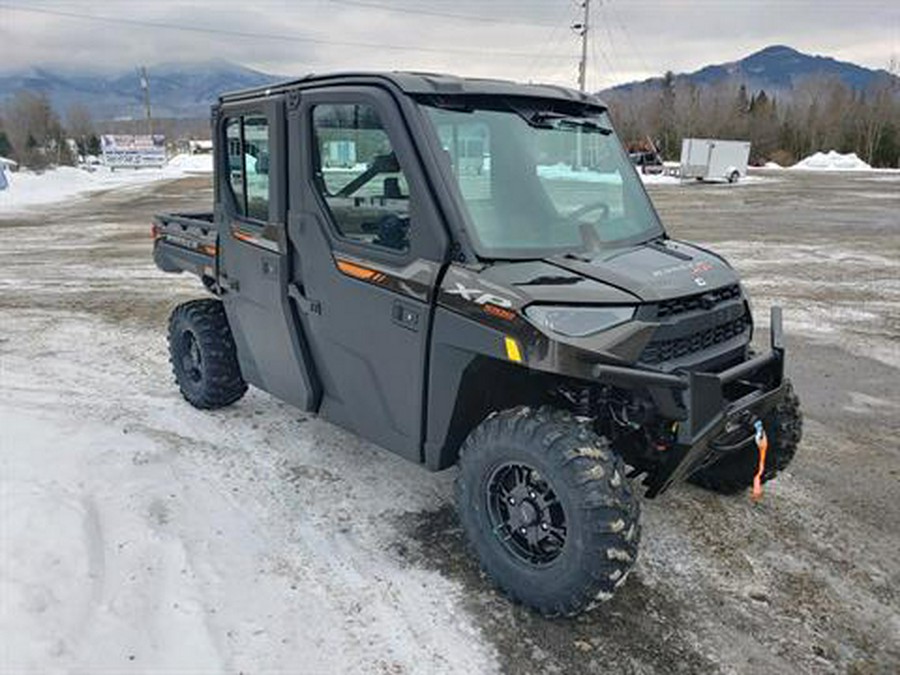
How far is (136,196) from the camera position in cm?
2927

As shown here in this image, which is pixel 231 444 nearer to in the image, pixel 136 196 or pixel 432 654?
pixel 432 654

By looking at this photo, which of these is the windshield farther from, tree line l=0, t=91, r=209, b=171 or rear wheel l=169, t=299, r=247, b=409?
tree line l=0, t=91, r=209, b=171

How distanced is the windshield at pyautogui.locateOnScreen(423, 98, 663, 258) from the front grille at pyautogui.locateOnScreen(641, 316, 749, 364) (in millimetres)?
615

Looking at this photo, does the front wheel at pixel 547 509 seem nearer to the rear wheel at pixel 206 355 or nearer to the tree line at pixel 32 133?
the rear wheel at pixel 206 355

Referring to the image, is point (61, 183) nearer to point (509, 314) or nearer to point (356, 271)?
point (356, 271)

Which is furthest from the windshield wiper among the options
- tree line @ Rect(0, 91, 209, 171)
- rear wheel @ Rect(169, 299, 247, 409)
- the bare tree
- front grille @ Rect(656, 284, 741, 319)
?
the bare tree

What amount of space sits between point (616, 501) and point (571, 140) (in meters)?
1.90

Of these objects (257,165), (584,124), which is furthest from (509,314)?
(257,165)

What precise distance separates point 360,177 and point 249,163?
1.14 m

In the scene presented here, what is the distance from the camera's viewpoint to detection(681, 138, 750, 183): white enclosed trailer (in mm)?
→ 38781

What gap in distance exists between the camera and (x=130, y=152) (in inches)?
2014

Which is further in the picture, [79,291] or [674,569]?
[79,291]

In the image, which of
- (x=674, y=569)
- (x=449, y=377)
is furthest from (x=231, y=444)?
(x=674, y=569)

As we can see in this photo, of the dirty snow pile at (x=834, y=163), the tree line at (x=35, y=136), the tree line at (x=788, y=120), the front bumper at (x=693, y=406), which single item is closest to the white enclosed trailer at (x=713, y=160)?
the dirty snow pile at (x=834, y=163)
